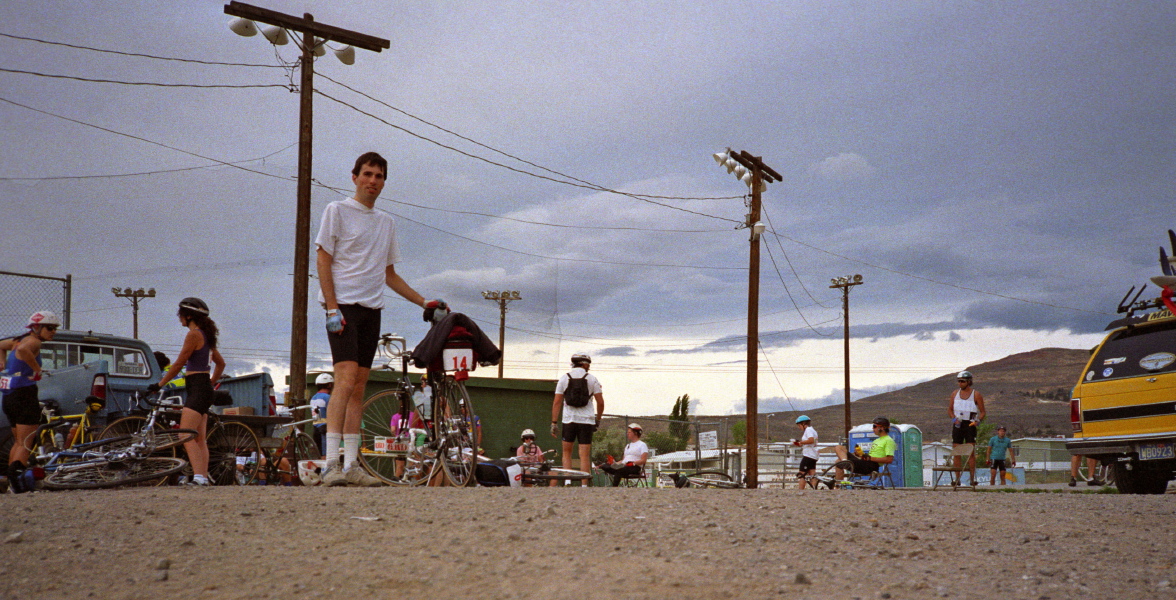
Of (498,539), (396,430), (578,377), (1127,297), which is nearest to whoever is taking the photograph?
(498,539)

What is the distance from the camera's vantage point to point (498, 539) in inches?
143

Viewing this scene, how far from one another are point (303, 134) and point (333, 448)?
9620 millimetres

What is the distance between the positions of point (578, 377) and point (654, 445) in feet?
32.1

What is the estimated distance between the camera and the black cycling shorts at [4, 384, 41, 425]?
24.2ft

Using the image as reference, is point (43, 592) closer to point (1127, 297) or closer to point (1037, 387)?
point (1127, 297)

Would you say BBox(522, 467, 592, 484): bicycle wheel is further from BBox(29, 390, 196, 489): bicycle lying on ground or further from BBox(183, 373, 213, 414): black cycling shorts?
BBox(29, 390, 196, 489): bicycle lying on ground

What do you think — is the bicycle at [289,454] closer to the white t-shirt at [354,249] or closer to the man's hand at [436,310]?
the man's hand at [436,310]

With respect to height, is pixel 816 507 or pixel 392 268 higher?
pixel 392 268

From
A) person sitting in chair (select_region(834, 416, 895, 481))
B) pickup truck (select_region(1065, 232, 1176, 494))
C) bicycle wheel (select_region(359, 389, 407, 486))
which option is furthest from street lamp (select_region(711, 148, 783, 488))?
bicycle wheel (select_region(359, 389, 407, 486))

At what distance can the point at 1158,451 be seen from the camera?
8.91 meters

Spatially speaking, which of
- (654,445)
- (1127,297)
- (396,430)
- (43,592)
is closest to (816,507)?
(396,430)

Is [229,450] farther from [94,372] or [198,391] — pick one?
[94,372]

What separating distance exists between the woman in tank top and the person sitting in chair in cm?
952

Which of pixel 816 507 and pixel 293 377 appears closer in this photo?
pixel 816 507
